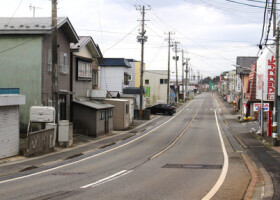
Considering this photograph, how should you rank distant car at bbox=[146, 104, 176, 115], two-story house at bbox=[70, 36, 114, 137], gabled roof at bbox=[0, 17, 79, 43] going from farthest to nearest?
distant car at bbox=[146, 104, 176, 115], two-story house at bbox=[70, 36, 114, 137], gabled roof at bbox=[0, 17, 79, 43]

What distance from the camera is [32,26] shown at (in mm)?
25781

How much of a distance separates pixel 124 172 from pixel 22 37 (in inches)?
575

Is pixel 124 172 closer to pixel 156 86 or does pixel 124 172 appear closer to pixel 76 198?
pixel 76 198

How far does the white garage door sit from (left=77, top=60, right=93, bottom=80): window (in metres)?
13.3

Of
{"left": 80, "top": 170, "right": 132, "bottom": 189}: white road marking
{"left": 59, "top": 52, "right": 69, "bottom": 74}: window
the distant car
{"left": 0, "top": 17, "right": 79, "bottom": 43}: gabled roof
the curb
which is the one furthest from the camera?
the distant car

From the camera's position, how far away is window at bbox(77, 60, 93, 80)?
33.2m

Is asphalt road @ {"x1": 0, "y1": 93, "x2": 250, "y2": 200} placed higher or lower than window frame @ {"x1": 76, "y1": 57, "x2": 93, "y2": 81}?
lower

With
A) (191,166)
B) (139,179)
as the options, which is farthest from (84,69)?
(139,179)

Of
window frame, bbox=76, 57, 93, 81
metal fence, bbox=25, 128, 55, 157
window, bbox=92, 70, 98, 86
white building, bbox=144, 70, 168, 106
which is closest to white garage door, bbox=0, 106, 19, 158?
metal fence, bbox=25, 128, 55, 157

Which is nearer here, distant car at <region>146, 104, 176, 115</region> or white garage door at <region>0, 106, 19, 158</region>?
white garage door at <region>0, 106, 19, 158</region>

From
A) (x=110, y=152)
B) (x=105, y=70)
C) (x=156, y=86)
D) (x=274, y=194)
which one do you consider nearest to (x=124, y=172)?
(x=274, y=194)

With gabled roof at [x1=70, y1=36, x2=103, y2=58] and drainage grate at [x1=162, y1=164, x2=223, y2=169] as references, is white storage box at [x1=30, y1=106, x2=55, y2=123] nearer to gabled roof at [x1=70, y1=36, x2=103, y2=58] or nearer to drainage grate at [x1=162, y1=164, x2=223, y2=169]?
drainage grate at [x1=162, y1=164, x2=223, y2=169]

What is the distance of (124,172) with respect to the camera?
594 inches

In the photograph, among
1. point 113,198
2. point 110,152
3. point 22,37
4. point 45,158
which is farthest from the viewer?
point 22,37
